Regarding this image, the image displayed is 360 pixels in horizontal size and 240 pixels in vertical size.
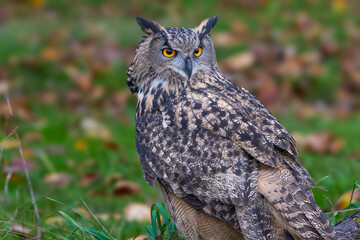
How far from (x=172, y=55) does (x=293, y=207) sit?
134cm

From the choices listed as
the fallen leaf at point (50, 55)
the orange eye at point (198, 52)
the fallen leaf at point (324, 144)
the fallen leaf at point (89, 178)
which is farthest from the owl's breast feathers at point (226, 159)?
the fallen leaf at point (50, 55)

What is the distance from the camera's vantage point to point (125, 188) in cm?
641

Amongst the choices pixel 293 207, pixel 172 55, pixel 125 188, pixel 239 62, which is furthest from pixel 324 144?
pixel 293 207

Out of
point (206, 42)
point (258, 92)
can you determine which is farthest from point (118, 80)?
point (206, 42)

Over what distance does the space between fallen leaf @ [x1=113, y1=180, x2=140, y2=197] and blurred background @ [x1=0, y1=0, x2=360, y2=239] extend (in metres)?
0.01

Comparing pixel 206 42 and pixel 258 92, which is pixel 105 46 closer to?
pixel 258 92

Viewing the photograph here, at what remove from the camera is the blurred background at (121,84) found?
659cm

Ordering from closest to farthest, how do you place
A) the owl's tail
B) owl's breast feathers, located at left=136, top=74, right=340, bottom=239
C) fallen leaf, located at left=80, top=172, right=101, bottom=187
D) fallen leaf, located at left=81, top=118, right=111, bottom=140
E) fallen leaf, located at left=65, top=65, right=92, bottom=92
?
the owl's tail
owl's breast feathers, located at left=136, top=74, right=340, bottom=239
fallen leaf, located at left=80, top=172, right=101, bottom=187
fallen leaf, located at left=81, top=118, right=111, bottom=140
fallen leaf, located at left=65, top=65, right=92, bottom=92

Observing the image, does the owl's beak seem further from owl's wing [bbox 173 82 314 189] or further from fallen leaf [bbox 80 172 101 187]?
fallen leaf [bbox 80 172 101 187]

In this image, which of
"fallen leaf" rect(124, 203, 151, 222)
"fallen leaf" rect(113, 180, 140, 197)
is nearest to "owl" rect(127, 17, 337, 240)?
"fallen leaf" rect(124, 203, 151, 222)

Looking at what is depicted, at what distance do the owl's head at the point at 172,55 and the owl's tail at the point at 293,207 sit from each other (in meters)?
0.93

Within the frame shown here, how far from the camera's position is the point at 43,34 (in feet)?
35.4

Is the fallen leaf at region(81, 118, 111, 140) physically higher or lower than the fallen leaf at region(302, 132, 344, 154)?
lower

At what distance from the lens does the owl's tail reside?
3.49 meters
